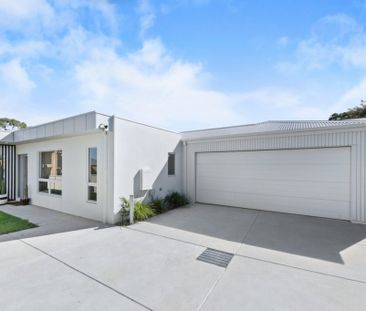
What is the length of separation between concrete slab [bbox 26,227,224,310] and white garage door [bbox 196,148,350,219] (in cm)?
410

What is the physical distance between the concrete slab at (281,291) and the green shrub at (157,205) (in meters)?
3.83

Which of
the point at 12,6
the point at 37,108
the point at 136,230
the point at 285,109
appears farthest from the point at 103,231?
the point at 285,109

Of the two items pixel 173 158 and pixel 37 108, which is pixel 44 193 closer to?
pixel 37 108

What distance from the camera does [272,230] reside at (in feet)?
16.3

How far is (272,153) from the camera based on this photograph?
277 inches

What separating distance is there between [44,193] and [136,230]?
5016 mm

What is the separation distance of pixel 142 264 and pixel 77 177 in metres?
4.34

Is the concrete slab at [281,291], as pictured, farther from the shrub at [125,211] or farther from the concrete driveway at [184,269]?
the shrub at [125,211]

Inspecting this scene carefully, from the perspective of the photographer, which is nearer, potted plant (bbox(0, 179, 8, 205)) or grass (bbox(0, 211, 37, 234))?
grass (bbox(0, 211, 37, 234))

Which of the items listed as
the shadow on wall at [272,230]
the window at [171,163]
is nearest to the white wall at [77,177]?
the shadow on wall at [272,230]

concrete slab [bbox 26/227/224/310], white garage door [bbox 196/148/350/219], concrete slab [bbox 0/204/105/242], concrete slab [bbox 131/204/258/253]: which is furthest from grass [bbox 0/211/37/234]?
white garage door [bbox 196/148/350/219]

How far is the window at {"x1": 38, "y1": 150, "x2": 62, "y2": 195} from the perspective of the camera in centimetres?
714

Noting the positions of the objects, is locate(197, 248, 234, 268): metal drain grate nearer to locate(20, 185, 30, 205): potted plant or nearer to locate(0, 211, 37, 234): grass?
locate(0, 211, 37, 234): grass

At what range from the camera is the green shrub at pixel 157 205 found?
6568mm
